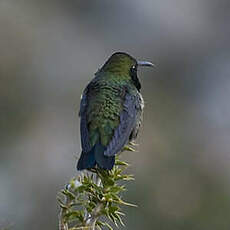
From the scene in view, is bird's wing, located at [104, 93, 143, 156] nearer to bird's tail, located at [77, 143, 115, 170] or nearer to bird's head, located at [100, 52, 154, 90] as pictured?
bird's tail, located at [77, 143, 115, 170]

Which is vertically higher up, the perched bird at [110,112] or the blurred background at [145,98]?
the blurred background at [145,98]

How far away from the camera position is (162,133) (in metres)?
12.7

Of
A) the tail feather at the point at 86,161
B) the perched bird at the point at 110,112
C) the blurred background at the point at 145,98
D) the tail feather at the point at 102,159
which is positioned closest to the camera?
the tail feather at the point at 102,159

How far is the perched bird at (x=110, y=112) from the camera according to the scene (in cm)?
308

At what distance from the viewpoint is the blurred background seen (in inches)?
424

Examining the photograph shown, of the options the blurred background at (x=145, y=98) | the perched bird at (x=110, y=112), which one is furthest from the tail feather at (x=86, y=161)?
the blurred background at (x=145, y=98)

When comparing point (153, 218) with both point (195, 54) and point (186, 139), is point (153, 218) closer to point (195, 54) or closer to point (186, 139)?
point (186, 139)

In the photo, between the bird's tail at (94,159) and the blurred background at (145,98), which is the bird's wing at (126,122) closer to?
the bird's tail at (94,159)

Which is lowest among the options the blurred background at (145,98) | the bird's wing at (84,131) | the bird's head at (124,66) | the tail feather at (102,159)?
the tail feather at (102,159)

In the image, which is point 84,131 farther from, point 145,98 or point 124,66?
point 145,98

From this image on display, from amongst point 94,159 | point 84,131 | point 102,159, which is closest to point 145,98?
point 84,131

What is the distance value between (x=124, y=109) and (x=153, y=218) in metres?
7.02

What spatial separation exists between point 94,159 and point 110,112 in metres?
0.62

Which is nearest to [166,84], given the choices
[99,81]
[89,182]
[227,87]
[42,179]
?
[227,87]
